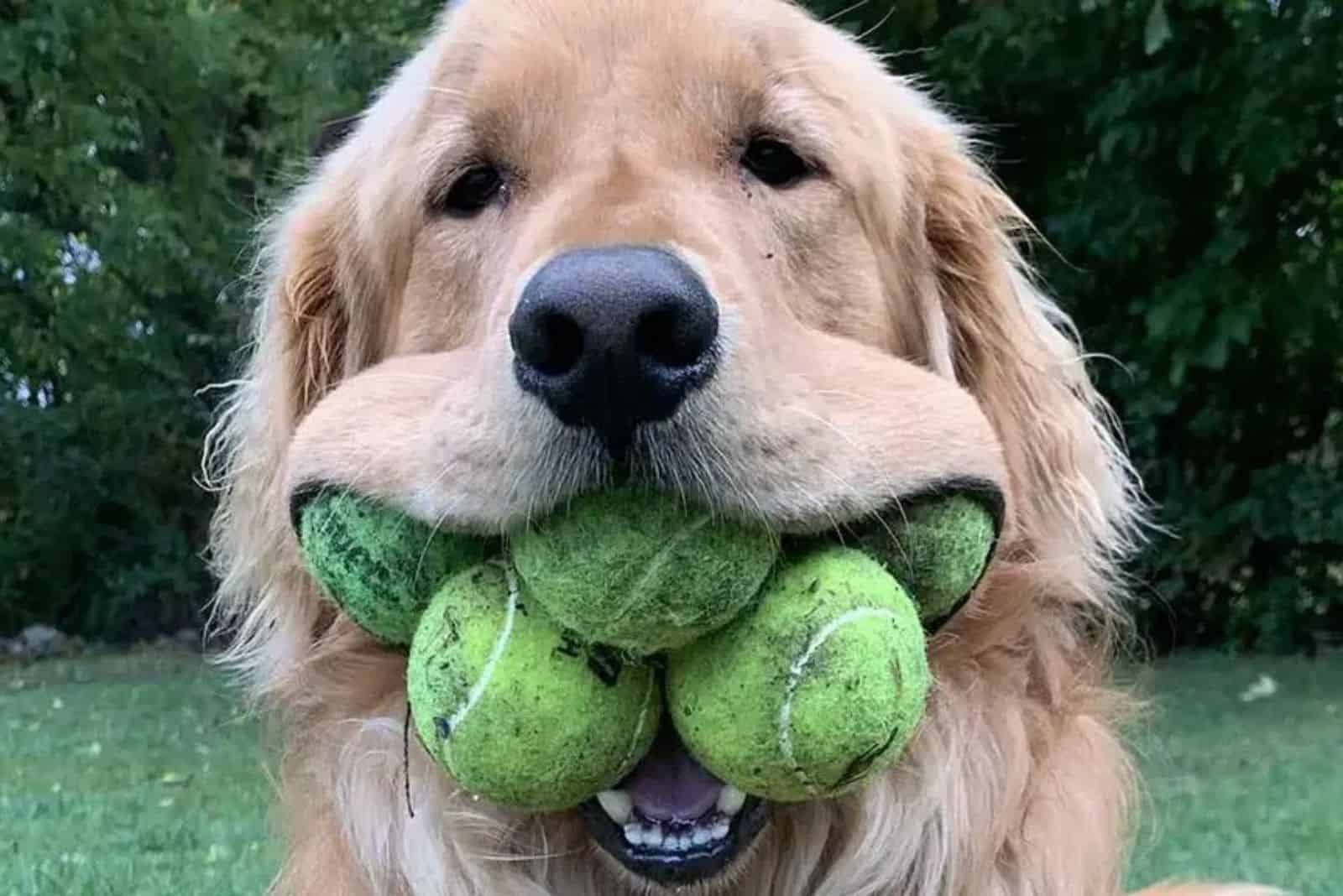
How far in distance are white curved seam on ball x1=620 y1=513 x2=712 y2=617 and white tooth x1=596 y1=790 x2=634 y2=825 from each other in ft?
1.25

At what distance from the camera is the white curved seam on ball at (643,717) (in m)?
2.20

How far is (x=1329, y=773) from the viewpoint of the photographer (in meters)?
6.61

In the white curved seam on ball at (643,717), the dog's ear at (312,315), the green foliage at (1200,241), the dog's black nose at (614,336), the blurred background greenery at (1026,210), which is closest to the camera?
the dog's black nose at (614,336)

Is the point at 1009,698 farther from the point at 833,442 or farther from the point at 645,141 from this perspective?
the point at 645,141

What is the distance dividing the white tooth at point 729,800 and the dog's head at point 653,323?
54 mm

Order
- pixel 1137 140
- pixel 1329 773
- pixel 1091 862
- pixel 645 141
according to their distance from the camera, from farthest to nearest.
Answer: pixel 1137 140, pixel 1329 773, pixel 1091 862, pixel 645 141

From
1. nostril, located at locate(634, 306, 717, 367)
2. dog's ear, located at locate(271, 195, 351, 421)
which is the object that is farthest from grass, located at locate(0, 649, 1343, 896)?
nostril, located at locate(634, 306, 717, 367)

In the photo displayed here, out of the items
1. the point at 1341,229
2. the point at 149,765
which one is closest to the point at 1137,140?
the point at 1341,229

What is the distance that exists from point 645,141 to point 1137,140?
26.0 feet

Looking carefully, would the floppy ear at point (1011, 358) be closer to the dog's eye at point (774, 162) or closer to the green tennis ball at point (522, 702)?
the dog's eye at point (774, 162)

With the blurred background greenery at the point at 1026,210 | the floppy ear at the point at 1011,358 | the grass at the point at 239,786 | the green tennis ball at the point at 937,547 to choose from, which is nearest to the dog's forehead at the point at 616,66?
the floppy ear at the point at 1011,358

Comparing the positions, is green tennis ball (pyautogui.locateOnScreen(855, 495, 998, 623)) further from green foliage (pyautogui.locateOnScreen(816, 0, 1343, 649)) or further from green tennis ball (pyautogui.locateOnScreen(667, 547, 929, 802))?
green foliage (pyautogui.locateOnScreen(816, 0, 1343, 649))

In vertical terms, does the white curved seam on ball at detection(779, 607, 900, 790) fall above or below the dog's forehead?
below

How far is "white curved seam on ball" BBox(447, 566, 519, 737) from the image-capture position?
2139 millimetres
